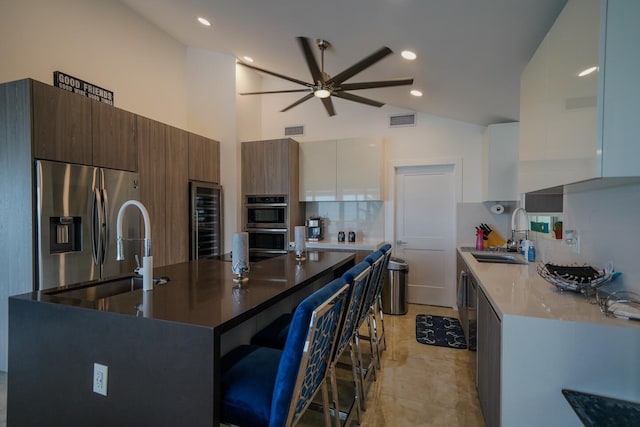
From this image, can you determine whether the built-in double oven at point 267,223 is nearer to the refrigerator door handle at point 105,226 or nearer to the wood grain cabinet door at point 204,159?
the wood grain cabinet door at point 204,159

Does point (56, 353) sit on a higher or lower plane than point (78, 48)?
lower

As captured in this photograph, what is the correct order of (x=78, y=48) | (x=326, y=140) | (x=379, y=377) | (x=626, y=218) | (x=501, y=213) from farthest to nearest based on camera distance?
1. (x=326, y=140)
2. (x=501, y=213)
3. (x=78, y=48)
4. (x=379, y=377)
5. (x=626, y=218)

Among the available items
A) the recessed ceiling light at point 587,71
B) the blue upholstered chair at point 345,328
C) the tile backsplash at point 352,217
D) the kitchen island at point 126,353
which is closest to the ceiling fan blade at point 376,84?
the recessed ceiling light at point 587,71

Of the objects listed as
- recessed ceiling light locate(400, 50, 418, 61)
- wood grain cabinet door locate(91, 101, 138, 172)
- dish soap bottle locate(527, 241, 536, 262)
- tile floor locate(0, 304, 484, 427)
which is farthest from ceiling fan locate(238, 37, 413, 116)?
tile floor locate(0, 304, 484, 427)

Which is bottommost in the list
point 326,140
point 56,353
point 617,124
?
point 56,353

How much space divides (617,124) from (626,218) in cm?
68

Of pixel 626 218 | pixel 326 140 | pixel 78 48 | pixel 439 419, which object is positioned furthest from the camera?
pixel 326 140

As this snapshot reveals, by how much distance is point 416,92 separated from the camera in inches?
141

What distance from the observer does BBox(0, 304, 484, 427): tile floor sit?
207 centimetres

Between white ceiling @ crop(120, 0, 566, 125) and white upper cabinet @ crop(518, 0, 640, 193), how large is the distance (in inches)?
14.8

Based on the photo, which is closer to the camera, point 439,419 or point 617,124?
point 617,124

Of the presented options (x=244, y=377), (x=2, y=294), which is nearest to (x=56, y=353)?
(x=244, y=377)

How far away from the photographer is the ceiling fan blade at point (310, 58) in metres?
2.34

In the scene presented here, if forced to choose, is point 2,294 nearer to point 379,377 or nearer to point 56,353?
point 56,353
